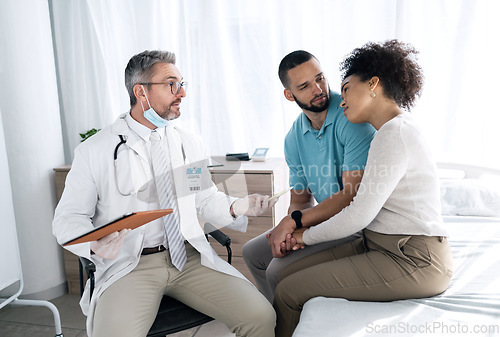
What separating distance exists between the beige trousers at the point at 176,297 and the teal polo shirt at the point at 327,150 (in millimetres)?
583

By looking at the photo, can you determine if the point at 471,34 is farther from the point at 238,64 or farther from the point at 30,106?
the point at 30,106

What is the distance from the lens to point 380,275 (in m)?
1.41

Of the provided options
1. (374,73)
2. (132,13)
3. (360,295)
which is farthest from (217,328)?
(132,13)

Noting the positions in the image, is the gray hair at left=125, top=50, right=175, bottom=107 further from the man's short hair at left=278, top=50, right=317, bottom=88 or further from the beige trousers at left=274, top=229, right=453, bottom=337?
the beige trousers at left=274, top=229, right=453, bottom=337

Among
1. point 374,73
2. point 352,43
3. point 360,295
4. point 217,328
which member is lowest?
point 217,328

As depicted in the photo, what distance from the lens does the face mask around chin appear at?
6.01 feet

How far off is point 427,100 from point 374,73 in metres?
1.26

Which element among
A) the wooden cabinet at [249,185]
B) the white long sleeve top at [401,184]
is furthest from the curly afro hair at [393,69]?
the wooden cabinet at [249,185]

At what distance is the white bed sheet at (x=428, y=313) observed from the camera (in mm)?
1177

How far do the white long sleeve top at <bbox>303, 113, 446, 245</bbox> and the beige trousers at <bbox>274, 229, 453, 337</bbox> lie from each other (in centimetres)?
5

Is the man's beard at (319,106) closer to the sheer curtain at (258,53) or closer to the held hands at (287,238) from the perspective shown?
the held hands at (287,238)

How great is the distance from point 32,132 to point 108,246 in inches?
60.1

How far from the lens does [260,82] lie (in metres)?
2.94

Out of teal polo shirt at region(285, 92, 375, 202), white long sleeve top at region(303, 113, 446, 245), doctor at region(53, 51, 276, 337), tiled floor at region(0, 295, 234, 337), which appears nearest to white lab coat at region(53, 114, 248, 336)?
doctor at region(53, 51, 276, 337)
